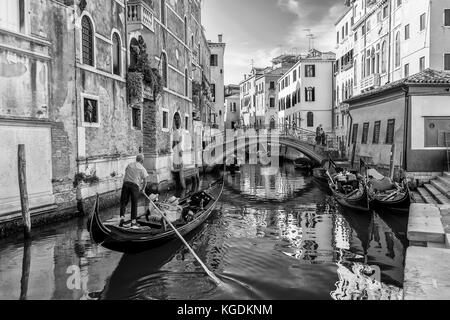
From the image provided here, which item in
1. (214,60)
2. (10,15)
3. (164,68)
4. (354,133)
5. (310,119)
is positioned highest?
(214,60)

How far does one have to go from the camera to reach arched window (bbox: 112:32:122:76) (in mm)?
11742

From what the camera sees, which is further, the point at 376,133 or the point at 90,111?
the point at 376,133

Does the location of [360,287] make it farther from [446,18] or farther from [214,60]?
[214,60]

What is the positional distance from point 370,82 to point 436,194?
10.9 m

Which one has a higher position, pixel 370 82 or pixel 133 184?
pixel 370 82

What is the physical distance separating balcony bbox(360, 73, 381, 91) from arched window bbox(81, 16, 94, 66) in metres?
13.1

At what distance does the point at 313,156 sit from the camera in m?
22.0

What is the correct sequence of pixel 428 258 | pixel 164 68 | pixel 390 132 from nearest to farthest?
pixel 428 258, pixel 390 132, pixel 164 68

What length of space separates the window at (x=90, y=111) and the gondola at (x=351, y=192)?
6582mm

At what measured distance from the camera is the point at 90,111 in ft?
32.8

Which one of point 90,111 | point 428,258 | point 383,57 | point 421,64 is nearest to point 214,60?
point 383,57

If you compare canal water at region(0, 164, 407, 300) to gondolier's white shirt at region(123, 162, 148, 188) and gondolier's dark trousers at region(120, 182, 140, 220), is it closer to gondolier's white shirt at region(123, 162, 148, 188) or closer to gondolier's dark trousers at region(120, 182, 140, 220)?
gondolier's dark trousers at region(120, 182, 140, 220)

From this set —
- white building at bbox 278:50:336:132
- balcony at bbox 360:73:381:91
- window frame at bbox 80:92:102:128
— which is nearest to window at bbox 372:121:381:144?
balcony at bbox 360:73:381:91

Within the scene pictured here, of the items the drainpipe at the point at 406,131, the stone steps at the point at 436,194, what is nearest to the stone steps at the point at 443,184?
the stone steps at the point at 436,194
